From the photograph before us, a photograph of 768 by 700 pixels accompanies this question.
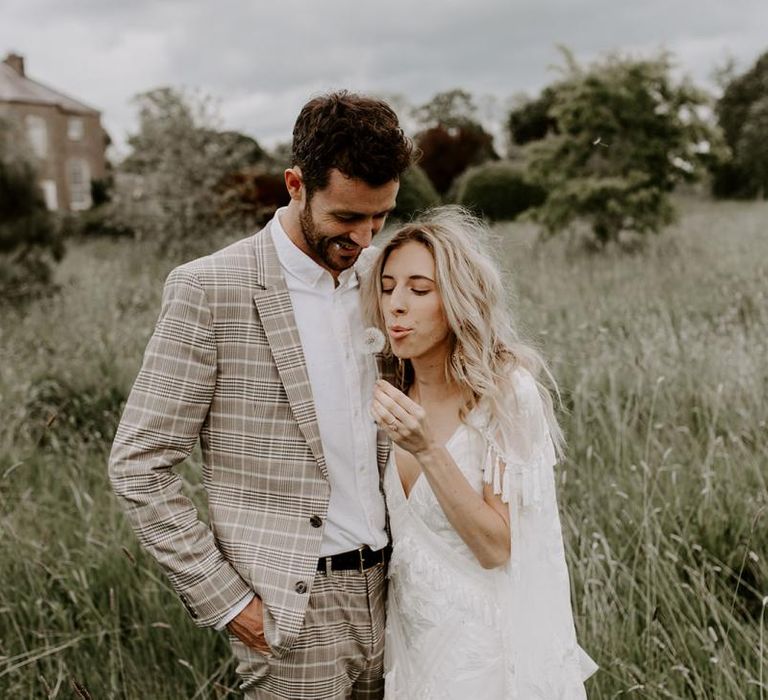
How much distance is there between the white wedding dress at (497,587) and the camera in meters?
2.25

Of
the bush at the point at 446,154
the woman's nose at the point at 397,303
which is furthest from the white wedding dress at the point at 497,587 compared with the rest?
the bush at the point at 446,154

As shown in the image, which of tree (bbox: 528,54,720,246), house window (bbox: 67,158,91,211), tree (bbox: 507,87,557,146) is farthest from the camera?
house window (bbox: 67,158,91,211)

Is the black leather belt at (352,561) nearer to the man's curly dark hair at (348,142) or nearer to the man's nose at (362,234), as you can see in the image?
the man's nose at (362,234)

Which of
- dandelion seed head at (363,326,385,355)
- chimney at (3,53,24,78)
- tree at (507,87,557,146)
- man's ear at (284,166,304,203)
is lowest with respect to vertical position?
dandelion seed head at (363,326,385,355)

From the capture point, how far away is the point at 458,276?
230cm

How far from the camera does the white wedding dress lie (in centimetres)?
225

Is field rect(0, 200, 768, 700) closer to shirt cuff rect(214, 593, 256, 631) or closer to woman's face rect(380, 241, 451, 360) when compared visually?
woman's face rect(380, 241, 451, 360)

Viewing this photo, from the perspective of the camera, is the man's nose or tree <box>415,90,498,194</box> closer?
the man's nose

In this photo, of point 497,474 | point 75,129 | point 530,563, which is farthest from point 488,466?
point 75,129

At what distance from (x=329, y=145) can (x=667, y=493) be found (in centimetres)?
248

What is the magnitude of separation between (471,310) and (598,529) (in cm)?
171

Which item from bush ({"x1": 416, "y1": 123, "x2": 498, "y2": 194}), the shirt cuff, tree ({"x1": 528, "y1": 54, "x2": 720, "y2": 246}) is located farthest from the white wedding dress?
bush ({"x1": 416, "y1": 123, "x2": 498, "y2": 194})

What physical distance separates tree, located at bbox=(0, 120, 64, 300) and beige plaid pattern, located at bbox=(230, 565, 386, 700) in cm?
936

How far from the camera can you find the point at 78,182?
137 ft
